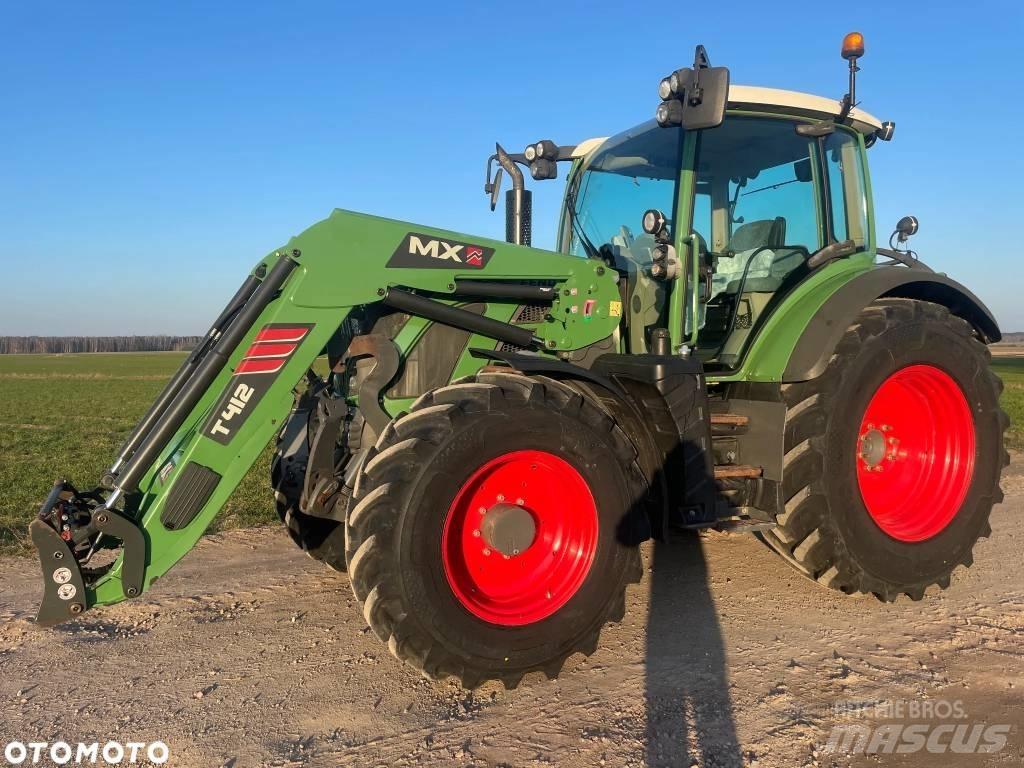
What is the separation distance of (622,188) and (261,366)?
106 inches

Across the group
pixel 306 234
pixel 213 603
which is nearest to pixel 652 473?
pixel 306 234

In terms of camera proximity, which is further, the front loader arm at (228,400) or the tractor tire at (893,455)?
the tractor tire at (893,455)

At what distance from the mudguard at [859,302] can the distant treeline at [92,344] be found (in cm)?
13027

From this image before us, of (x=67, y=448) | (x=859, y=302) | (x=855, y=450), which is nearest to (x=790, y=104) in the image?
(x=859, y=302)

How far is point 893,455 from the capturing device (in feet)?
16.3

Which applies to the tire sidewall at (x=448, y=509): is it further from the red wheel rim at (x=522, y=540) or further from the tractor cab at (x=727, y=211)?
the tractor cab at (x=727, y=211)

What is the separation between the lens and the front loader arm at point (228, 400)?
3354 mm

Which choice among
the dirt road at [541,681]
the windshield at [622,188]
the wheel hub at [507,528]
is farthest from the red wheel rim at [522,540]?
the windshield at [622,188]

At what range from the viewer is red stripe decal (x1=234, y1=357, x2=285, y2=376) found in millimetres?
3615

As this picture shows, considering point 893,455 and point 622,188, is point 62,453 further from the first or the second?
point 893,455

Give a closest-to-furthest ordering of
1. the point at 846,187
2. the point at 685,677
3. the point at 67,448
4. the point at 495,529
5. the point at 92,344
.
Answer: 1. the point at 685,677
2. the point at 495,529
3. the point at 846,187
4. the point at 67,448
5. the point at 92,344

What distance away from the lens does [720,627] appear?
4.12 m

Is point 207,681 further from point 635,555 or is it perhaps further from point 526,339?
point 526,339

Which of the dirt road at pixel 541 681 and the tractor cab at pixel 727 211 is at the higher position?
the tractor cab at pixel 727 211
